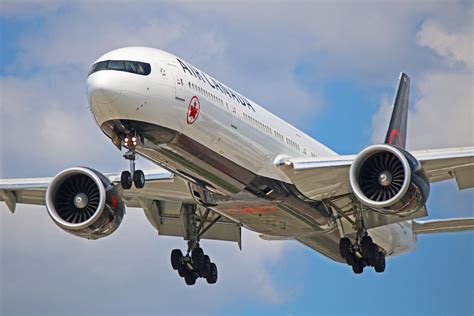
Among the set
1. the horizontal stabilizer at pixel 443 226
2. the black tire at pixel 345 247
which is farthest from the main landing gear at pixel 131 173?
the horizontal stabilizer at pixel 443 226

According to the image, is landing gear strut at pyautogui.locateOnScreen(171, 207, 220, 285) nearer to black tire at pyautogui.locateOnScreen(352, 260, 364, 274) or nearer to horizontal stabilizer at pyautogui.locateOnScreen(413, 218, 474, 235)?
black tire at pyautogui.locateOnScreen(352, 260, 364, 274)

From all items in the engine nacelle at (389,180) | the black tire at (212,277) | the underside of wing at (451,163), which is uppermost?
the underside of wing at (451,163)

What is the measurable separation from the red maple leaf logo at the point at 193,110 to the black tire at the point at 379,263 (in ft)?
31.4

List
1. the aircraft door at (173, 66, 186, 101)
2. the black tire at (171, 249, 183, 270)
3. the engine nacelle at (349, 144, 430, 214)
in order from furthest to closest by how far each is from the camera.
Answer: the black tire at (171, 249, 183, 270)
the engine nacelle at (349, 144, 430, 214)
the aircraft door at (173, 66, 186, 101)

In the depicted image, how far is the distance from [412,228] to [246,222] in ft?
25.3

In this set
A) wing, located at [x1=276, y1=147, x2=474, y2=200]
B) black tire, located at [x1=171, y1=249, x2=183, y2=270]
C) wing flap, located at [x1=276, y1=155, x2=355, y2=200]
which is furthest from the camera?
black tire, located at [x1=171, y1=249, x2=183, y2=270]

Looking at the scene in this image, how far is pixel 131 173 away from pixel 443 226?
1311cm

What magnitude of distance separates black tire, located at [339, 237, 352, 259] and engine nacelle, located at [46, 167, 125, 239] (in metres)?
7.53

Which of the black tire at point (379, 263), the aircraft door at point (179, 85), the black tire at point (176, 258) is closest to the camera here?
the aircraft door at point (179, 85)

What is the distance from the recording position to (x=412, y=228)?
1841 inches

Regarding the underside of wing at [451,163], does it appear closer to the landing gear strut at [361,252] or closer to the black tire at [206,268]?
the landing gear strut at [361,252]

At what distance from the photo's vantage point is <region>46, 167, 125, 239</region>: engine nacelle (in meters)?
41.0

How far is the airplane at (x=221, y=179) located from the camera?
3622 cm

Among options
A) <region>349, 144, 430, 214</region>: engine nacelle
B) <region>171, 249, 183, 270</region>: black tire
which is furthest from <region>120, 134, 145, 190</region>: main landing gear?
<region>171, 249, 183, 270</region>: black tire
